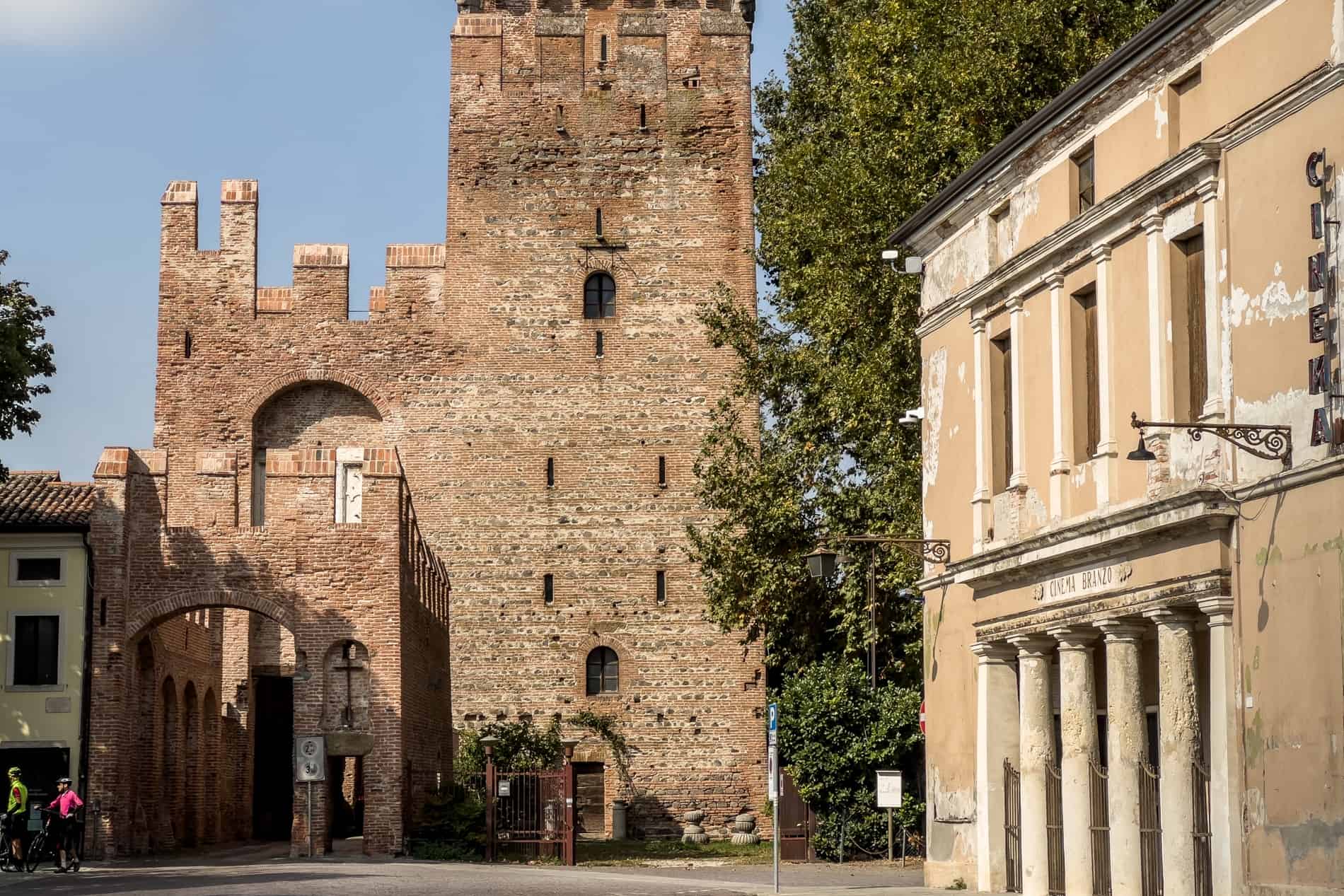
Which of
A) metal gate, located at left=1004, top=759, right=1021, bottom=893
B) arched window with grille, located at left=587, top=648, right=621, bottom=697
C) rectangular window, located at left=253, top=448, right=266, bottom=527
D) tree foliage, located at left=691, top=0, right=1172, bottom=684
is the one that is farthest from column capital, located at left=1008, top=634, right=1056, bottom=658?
rectangular window, located at left=253, top=448, right=266, bottom=527

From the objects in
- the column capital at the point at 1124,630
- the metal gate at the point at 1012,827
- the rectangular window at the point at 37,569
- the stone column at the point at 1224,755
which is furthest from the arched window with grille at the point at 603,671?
the stone column at the point at 1224,755

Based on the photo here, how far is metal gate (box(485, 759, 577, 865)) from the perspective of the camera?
3170cm

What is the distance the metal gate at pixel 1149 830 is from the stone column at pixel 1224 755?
1.49 meters

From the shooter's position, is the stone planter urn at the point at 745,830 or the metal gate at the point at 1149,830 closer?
the metal gate at the point at 1149,830

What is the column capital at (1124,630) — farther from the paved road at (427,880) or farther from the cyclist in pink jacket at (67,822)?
the cyclist in pink jacket at (67,822)

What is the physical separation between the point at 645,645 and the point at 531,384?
20.7ft

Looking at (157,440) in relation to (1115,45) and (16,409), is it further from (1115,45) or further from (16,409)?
(1115,45)

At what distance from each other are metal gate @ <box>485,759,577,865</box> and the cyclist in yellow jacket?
759 cm

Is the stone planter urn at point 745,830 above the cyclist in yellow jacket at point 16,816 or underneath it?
underneath

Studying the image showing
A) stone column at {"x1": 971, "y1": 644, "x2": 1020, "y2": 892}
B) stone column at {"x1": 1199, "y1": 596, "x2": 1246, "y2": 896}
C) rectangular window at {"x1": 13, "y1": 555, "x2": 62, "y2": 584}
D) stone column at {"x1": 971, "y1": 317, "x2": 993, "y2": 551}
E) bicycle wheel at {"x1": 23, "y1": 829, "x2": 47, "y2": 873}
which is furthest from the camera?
rectangular window at {"x1": 13, "y1": 555, "x2": 62, "y2": 584}

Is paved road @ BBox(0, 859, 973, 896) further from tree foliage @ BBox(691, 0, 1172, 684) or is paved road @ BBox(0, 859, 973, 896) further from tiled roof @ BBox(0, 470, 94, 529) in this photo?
tiled roof @ BBox(0, 470, 94, 529)

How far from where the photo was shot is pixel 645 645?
130 ft

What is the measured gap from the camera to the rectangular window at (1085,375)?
58.8ft

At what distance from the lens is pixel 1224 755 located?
1480cm
